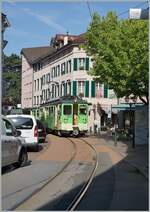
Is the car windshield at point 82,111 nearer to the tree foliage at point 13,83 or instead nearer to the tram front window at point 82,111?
the tram front window at point 82,111

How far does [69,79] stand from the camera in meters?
72.8

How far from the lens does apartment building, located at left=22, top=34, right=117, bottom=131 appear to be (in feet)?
232

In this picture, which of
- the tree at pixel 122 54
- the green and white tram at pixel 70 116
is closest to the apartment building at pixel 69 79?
the green and white tram at pixel 70 116

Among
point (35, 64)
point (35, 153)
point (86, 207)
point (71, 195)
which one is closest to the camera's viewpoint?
point (86, 207)

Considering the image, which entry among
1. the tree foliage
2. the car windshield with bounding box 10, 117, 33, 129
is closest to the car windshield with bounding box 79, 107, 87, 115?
the car windshield with bounding box 10, 117, 33, 129

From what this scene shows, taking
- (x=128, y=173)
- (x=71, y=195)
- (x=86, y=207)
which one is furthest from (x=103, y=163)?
(x=86, y=207)

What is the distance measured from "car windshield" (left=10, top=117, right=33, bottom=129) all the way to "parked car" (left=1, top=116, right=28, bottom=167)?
6229 millimetres

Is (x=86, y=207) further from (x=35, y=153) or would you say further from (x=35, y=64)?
Answer: (x=35, y=64)

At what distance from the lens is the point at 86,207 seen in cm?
1027

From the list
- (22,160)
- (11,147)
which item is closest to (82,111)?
(22,160)

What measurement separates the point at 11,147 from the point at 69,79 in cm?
5659

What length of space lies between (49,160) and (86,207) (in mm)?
10932

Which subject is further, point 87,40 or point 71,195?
point 87,40

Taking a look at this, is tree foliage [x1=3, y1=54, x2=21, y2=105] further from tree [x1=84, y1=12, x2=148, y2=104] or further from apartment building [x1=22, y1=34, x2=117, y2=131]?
tree [x1=84, y1=12, x2=148, y2=104]
